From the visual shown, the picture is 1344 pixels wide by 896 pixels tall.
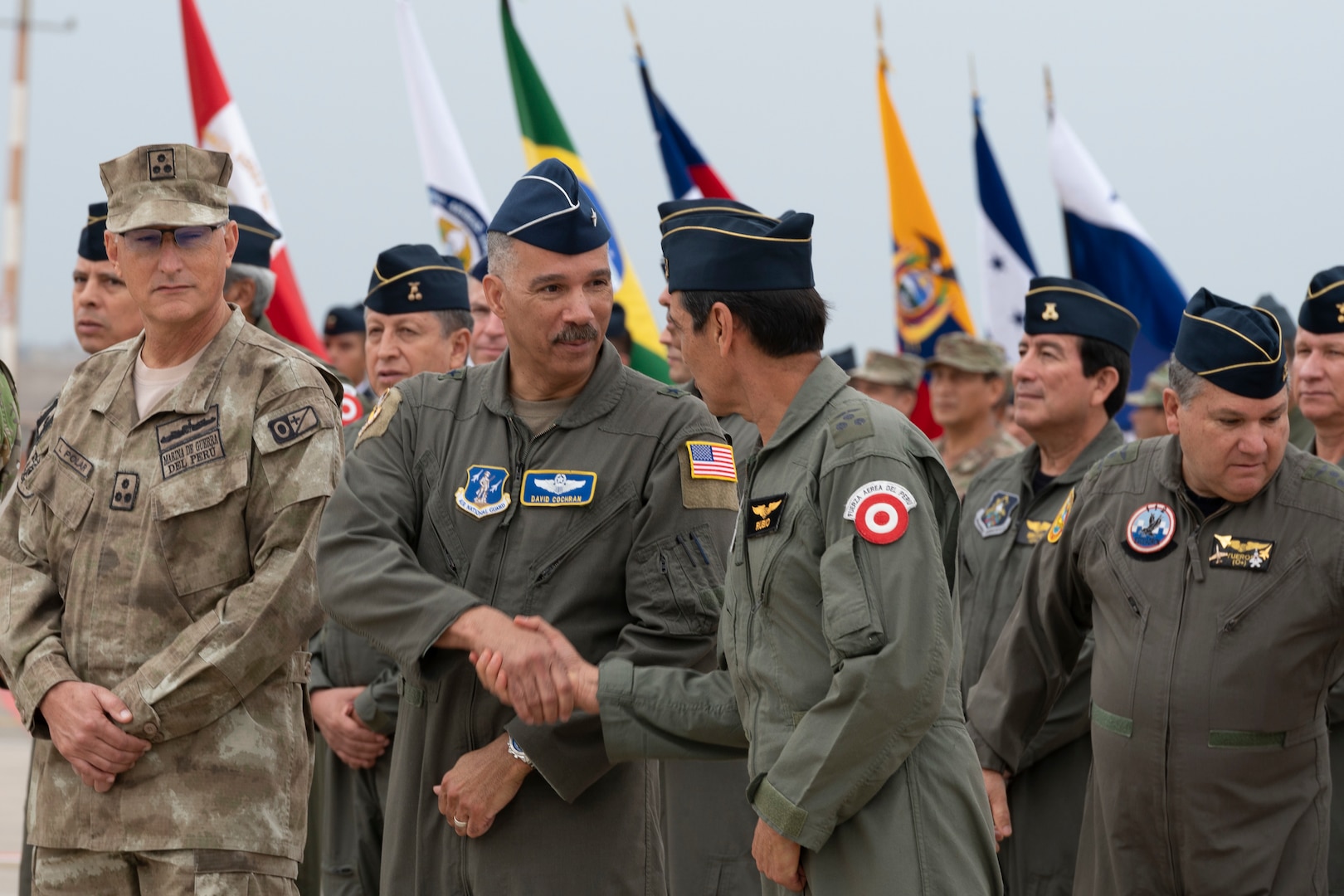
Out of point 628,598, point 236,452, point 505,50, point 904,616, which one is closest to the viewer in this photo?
point 904,616

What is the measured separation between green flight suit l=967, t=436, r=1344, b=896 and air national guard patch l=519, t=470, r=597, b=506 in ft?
5.35

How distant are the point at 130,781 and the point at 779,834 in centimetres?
156

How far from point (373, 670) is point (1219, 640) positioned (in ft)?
9.03

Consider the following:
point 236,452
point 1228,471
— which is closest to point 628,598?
point 236,452

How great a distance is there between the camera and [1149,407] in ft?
37.9

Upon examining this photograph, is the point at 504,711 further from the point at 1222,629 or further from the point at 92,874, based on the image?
the point at 1222,629

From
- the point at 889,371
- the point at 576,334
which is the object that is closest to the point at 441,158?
the point at 889,371

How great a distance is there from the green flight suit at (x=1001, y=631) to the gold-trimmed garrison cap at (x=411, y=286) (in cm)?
212

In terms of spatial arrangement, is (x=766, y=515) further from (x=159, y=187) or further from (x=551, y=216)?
(x=159, y=187)

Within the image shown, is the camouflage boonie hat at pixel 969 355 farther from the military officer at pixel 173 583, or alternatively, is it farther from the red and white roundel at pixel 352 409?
the military officer at pixel 173 583

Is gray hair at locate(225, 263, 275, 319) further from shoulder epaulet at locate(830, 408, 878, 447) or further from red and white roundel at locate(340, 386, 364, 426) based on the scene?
shoulder epaulet at locate(830, 408, 878, 447)

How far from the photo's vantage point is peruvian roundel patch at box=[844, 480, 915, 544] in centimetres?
296

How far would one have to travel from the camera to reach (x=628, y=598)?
3.51m

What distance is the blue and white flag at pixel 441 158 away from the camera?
980 centimetres
